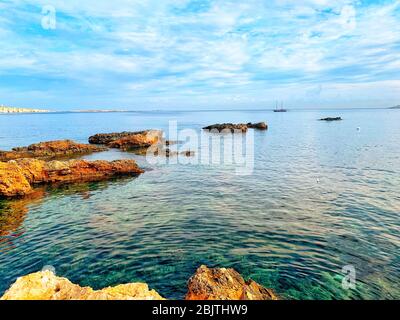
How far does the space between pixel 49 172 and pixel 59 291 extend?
29.8 metres

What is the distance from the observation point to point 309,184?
105ft

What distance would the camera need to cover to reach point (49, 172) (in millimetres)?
35062

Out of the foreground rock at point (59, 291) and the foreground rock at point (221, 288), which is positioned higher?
the foreground rock at point (59, 291)

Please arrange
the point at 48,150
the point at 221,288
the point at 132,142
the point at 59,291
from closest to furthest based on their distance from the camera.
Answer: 1. the point at 59,291
2. the point at 221,288
3. the point at 48,150
4. the point at 132,142

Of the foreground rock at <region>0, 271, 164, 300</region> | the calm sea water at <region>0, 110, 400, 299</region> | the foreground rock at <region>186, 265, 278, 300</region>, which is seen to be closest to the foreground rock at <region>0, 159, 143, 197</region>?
the calm sea water at <region>0, 110, 400, 299</region>

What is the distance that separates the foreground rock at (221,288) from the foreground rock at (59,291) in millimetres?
1796

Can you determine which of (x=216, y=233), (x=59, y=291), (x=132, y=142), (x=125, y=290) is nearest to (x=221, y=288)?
Answer: (x=125, y=290)

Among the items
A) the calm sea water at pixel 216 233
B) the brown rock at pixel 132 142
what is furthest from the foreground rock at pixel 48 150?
the calm sea water at pixel 216 233

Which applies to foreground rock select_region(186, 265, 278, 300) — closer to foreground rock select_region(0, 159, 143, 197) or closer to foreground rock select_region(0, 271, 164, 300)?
foreground rock select_region(0, 271, 164, 300)

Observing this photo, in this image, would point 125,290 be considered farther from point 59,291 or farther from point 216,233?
point 216,233

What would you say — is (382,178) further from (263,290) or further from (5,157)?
(5,157)

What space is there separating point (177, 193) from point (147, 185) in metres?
5.20

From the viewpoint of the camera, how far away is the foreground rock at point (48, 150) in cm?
5115

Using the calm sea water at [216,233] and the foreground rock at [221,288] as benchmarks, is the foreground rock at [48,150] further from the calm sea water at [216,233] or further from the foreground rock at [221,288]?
the foreground rock at [221,288]
